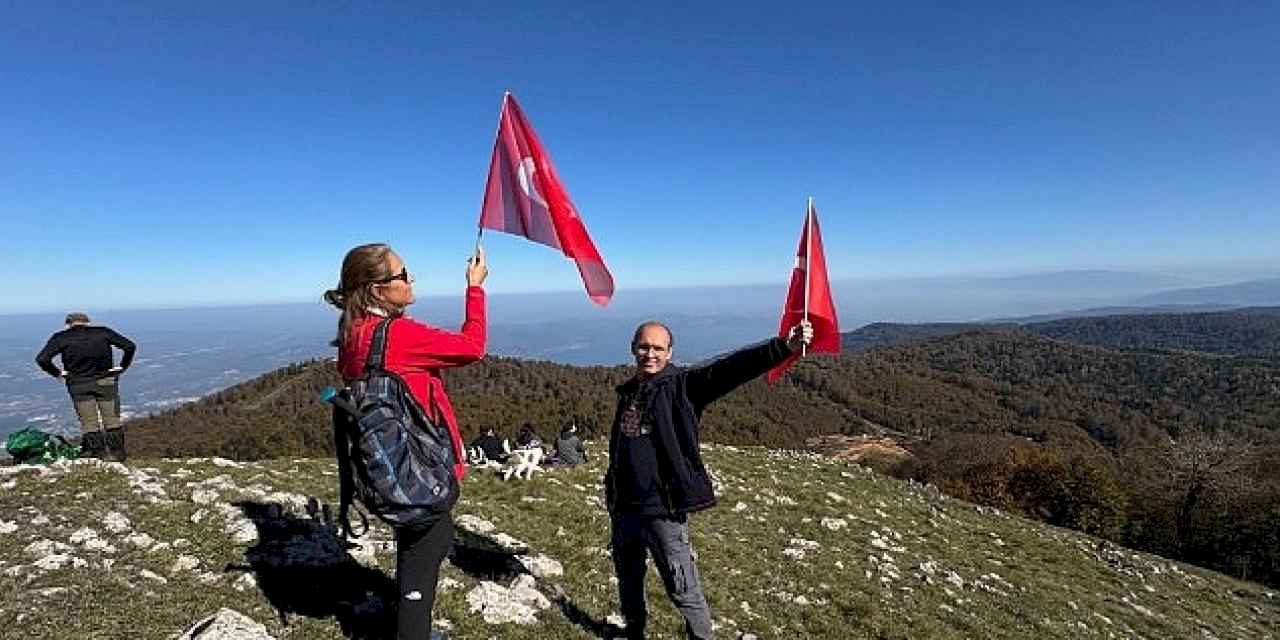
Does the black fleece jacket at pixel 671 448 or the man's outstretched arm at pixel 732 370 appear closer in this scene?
the man's outstretched arm at pixel 732 370

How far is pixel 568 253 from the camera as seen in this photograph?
6.95 metres

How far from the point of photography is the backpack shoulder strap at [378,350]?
4.25 meters

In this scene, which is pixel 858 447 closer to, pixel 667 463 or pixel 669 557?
pixel 669 557

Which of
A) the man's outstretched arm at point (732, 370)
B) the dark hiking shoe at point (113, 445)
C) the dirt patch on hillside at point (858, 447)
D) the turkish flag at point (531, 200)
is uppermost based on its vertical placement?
the turkish flag at point (531, 200)

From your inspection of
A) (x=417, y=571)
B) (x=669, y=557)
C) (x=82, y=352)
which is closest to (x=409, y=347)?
(x=417, y=571)

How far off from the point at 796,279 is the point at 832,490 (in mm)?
13501

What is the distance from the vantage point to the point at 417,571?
4629 millimetres

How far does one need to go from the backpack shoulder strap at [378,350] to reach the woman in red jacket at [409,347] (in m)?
0.03

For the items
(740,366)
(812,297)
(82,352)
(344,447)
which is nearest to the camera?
(344,447)

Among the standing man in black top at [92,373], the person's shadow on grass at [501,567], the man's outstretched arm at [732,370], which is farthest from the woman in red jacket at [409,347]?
the standing man in black top at [92,373]

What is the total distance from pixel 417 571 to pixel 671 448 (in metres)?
2.19

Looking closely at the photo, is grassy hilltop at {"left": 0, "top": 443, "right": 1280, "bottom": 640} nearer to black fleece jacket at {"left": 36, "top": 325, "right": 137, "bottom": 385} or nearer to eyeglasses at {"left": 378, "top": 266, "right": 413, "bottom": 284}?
black fleece jacket at {"left": 36, "top": 325, "right": 137, "bottom": 385}

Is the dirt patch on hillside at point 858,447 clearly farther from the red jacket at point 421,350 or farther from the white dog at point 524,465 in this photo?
the red jacket at point 421,350

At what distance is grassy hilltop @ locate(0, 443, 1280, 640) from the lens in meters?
6.54
